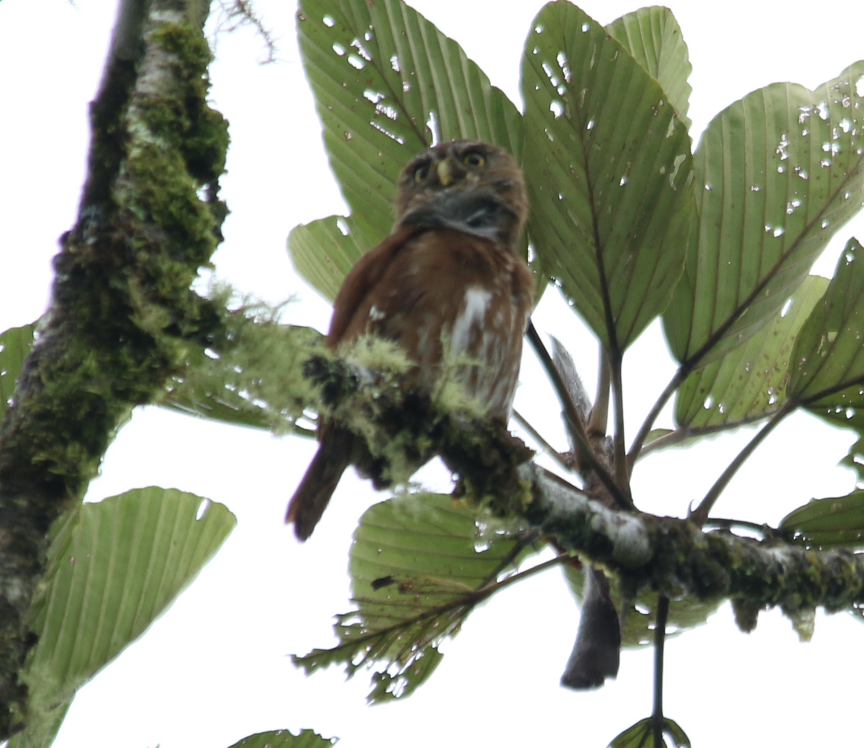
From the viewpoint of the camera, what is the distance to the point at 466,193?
363 centimetres

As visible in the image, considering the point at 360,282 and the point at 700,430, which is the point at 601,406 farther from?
the point at 360,282

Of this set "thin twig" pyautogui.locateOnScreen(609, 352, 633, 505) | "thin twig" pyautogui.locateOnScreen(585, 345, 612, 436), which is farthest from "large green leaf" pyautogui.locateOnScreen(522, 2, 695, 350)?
"thin twig" pyautogui.locateOnScreen(585, 345, 612, 436)

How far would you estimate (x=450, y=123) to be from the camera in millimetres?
3000

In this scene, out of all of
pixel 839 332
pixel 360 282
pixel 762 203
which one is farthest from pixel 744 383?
pixel 360 282

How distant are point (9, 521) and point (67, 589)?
1.32 m

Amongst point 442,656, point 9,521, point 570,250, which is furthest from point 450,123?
point 9,521

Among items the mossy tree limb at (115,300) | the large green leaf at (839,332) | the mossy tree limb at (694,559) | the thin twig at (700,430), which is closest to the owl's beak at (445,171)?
the thin twig at (700,430)

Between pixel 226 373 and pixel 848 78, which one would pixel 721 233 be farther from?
pixel 226 373

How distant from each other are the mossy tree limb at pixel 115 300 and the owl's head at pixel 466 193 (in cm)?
183

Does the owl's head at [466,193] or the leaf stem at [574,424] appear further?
the owl's head at [466,193]

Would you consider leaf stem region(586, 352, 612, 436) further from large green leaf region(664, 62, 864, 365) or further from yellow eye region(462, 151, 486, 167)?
yellow eye region(462, 151, 486, 167)

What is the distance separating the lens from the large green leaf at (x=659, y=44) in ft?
11.0

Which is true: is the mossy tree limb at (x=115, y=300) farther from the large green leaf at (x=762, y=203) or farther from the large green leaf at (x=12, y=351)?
the large green leaf at (x=762, y=203)

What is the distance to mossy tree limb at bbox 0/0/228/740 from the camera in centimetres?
132
